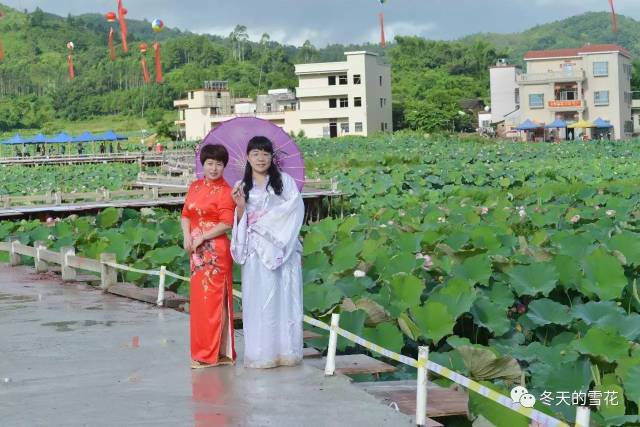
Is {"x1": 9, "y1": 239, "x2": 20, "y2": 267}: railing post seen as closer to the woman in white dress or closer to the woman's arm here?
the woman's arm

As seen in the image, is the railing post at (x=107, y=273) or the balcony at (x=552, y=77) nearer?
the railing post at (x=107, y=273)

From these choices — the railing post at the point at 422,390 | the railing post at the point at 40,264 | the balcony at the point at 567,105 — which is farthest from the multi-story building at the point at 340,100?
the railing post at the point at 422,390

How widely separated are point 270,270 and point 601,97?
5854cm

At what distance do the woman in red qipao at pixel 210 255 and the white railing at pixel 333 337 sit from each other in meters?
0.65

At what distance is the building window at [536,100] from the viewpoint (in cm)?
6162

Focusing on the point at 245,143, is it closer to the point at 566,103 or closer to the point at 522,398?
the point at 522,398

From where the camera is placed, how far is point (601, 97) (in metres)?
61.2

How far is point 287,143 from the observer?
6.28 meters

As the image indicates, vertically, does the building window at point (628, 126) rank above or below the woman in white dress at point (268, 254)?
above

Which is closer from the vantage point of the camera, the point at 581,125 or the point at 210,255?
the point at 210,255

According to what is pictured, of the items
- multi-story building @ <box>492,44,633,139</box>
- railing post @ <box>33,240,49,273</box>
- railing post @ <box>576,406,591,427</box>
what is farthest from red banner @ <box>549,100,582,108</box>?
railing post @ <box>576,406,591,427</box>

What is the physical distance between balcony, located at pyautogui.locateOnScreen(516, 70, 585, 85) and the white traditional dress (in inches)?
2243

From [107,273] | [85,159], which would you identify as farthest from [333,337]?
[85,159]

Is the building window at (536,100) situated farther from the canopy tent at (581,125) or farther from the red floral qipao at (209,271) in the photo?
the red floral qipao at (209,271)
